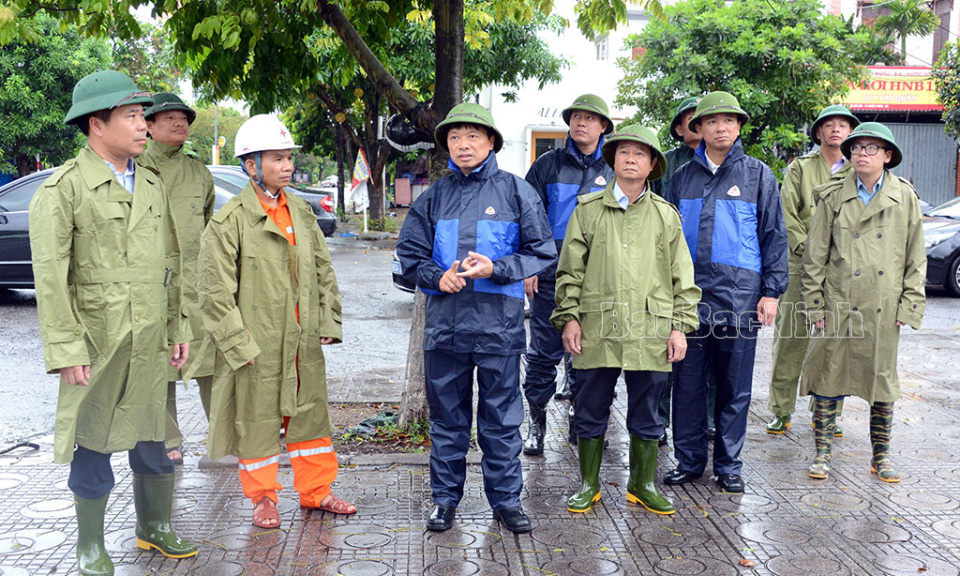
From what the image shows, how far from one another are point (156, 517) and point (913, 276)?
430 cm

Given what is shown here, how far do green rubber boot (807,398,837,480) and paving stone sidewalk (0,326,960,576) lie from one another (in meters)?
0.12

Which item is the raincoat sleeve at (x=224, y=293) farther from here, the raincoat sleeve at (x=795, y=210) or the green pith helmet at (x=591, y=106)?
the raincoat sleeve at (x=795, y=210)

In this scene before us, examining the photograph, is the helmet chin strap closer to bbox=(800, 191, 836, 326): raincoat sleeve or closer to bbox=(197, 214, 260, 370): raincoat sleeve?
bbox=(197, 214, 260, 370): raincoat sleeve

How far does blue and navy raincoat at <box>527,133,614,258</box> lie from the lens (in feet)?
17.6

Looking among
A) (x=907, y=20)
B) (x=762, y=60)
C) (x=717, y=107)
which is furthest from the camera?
(x=907, y=20)

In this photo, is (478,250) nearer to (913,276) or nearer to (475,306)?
(475,306)

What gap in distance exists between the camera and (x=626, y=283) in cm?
439

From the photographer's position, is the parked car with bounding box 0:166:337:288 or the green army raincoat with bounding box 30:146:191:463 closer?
the green army raincoat with bounding box 30:146:191:463

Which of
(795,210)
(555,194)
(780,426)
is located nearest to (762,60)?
(795,210)

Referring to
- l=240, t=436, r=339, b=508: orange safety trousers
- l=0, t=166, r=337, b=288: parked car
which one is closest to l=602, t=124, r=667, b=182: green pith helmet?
l=240, t=436, r=339, b=508: orange safety trousers

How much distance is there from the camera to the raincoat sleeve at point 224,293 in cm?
408

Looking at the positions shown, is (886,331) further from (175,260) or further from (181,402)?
(181,402)

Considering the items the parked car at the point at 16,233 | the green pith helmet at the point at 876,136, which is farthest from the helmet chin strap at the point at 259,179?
the parked car at the point at 16,233

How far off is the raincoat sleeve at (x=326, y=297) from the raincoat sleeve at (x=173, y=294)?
70cm
